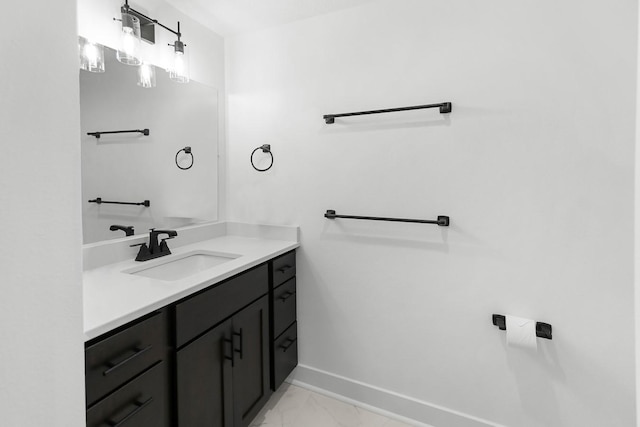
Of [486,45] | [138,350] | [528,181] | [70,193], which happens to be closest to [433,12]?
[486,45]

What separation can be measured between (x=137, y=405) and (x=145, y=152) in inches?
48.4

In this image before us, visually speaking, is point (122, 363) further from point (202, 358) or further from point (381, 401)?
point (381, 401)

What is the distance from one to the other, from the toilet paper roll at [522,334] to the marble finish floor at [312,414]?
2.49ft

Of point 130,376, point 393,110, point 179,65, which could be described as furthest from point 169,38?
point 130,376

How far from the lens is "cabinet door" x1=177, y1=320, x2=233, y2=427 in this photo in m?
1.25

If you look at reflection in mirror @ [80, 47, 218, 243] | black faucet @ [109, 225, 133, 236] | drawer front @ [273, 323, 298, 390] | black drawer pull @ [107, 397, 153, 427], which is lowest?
drawer front @ [273, 323, 298, 390]

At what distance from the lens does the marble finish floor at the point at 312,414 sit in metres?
1.77

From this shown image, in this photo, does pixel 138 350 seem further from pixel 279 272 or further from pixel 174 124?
pixel 174 124

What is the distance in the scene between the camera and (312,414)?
1837 millimetres

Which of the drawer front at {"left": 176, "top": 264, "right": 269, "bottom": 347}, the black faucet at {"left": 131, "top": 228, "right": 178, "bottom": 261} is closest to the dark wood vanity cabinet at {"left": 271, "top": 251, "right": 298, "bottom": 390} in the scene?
the drawer front at {"left": 176, "top": 264, "right": 269, "bottom": 347}

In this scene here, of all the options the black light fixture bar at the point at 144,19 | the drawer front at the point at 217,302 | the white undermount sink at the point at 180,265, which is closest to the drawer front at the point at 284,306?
the drawer front at the point at 217,302

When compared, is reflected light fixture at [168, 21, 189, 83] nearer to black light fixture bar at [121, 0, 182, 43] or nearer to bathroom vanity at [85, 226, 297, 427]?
black light fixture bar at [121, 0, 182, 43]

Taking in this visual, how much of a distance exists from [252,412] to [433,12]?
217 cm

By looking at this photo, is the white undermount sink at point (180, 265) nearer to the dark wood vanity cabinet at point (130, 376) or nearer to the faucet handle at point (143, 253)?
the faucet handle at point (143, 253)
